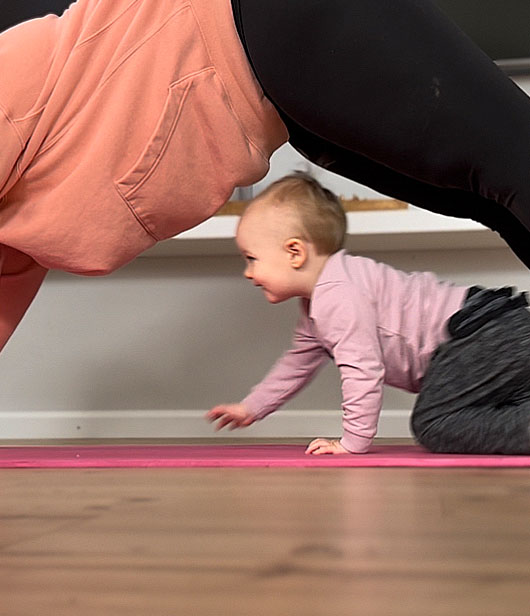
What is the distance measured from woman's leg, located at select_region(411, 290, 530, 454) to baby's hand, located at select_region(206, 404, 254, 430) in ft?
0.98

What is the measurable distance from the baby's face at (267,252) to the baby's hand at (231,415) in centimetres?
20

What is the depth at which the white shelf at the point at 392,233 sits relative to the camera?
160 centimetres

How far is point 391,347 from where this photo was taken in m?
1.25

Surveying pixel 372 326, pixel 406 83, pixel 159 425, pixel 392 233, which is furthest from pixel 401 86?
pixel 159 425

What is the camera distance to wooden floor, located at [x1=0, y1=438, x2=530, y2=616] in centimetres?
39

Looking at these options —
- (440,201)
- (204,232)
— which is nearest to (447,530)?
(440,201)

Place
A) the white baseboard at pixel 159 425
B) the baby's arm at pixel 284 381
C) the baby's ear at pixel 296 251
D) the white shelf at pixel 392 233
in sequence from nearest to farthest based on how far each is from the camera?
the baby's ear at pixel 296 251 → the baby's arm at pixel 284 381 → the white shelf at pixel 392 233 → the white baseboard at pixel 159 425

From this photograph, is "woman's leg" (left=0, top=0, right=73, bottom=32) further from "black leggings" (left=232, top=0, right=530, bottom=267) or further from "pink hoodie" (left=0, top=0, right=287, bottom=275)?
"black leggings" (left=232, top=0, right=530, bottom=267)

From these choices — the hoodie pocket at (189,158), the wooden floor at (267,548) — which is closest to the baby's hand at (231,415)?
the hoodie pocket at (189,158)

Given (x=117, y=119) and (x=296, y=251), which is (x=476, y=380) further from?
(x=117, y=119)

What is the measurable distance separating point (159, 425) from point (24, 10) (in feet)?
3.36

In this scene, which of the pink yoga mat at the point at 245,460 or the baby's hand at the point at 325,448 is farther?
the baby's hand at the point at 325,448

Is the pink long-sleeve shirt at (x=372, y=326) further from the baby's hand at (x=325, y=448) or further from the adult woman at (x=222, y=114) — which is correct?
the adult woman at (x=222, y=114)

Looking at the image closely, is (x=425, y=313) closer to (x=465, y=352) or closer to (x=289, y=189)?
(x=465, y=352)
